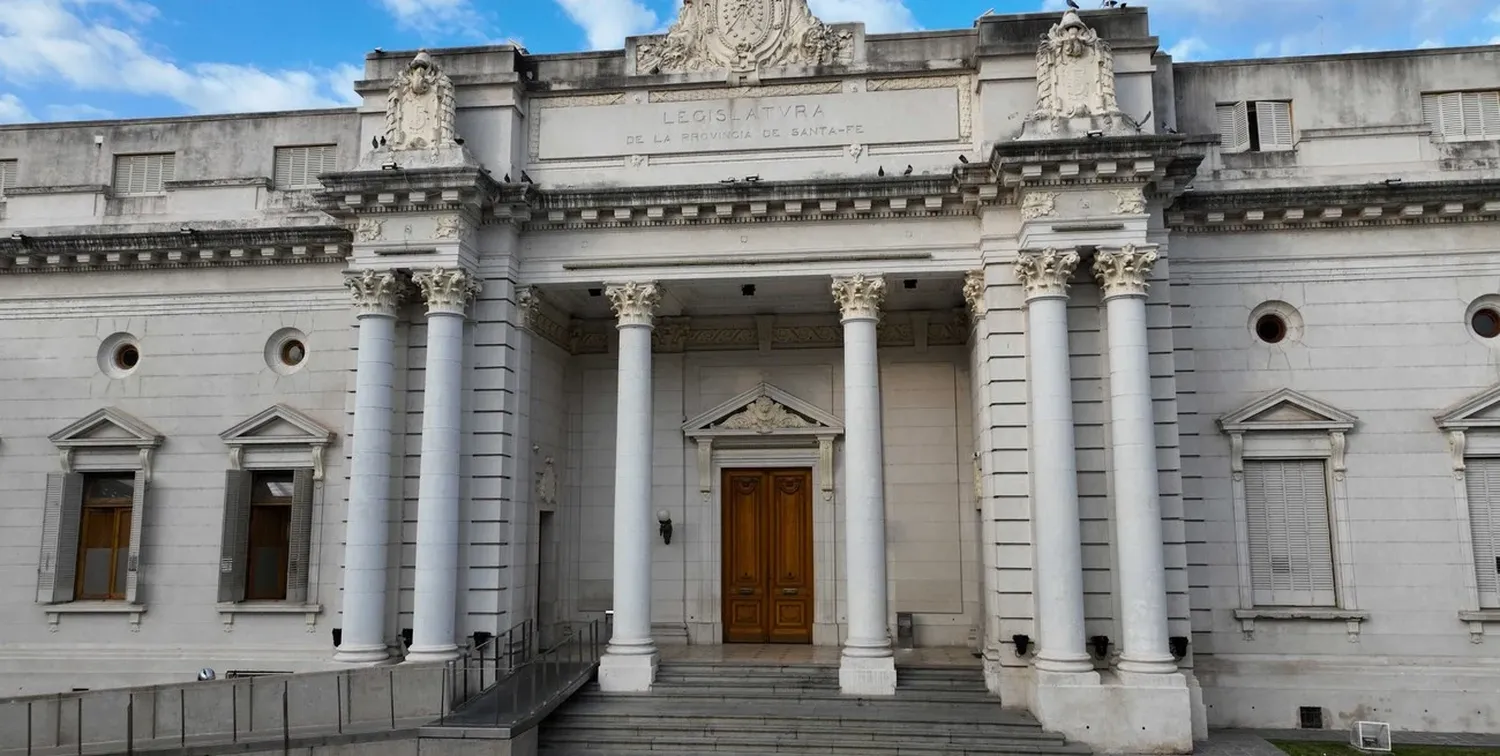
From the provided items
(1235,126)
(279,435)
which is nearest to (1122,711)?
(1235,126)

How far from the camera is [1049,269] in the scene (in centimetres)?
1449

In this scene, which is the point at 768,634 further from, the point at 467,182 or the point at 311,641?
the point at 467,182

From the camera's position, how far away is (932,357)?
61.4 ft

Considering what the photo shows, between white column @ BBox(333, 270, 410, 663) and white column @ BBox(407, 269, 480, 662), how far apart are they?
0.59 metres

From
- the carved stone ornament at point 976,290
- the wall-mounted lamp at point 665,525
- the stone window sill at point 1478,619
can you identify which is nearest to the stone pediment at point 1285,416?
the stone window sill at point 1478,619

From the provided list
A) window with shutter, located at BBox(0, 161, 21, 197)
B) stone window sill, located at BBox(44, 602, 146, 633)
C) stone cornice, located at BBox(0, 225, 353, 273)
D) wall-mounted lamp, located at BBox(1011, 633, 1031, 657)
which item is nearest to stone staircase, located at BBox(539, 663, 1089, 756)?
wall-mounted lamp, located at BBox(1011, 633, 1031, 657)

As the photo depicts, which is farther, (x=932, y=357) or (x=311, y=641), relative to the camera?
(x=932, y=357)

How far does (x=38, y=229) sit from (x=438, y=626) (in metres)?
11.5

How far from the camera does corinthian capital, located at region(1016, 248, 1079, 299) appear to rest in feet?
47.4

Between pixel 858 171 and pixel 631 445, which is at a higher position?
pixel 858 171

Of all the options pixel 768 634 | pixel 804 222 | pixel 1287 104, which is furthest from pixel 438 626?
pixel 1287 104

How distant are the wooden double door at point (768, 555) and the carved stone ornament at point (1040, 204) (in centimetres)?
664

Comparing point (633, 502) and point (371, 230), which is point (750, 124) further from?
point (633, 502)

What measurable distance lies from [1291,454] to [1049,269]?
5.33 meters
